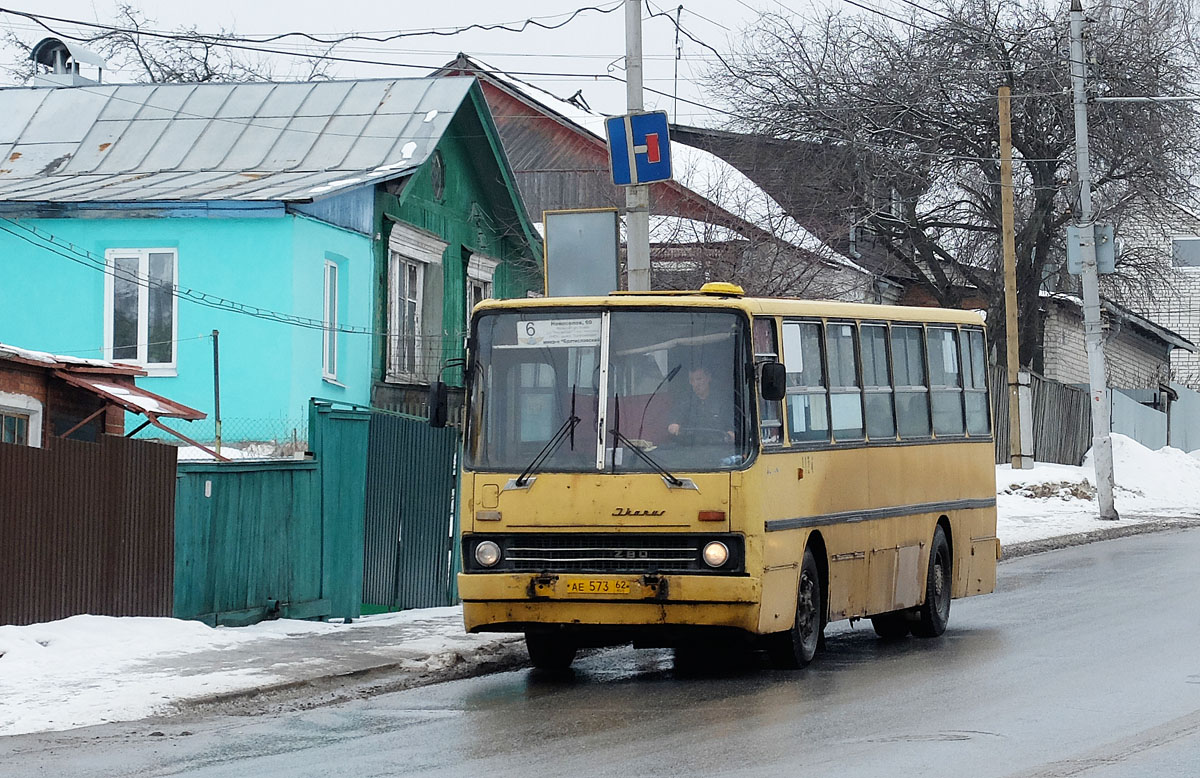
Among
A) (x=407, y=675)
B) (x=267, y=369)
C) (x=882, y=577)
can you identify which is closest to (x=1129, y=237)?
(x=267, y=369)

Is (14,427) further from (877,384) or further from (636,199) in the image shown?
(877,384)

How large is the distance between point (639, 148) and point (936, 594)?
4.81m

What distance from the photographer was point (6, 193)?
934 inches

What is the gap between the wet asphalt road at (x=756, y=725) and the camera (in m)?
8.32

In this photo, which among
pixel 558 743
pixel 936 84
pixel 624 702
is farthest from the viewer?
pixel 936 84

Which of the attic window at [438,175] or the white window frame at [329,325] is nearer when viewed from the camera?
the white window frame at [329,325]

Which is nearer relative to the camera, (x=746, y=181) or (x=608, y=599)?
(x=608, y=599)

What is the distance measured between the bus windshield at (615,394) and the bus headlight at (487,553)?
19.2 inches

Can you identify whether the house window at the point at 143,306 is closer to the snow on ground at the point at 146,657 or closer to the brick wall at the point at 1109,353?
the snow on ground at the point at 146,657

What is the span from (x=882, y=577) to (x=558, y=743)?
516 centimetres

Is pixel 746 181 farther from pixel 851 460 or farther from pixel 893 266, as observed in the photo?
pixel 851 460

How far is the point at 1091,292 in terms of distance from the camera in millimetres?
28875

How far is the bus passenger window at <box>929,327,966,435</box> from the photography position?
14945 mm

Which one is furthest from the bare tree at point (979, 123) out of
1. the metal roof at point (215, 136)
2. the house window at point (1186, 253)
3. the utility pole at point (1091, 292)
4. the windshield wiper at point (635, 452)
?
the windshield wiper at point (635, 452)
